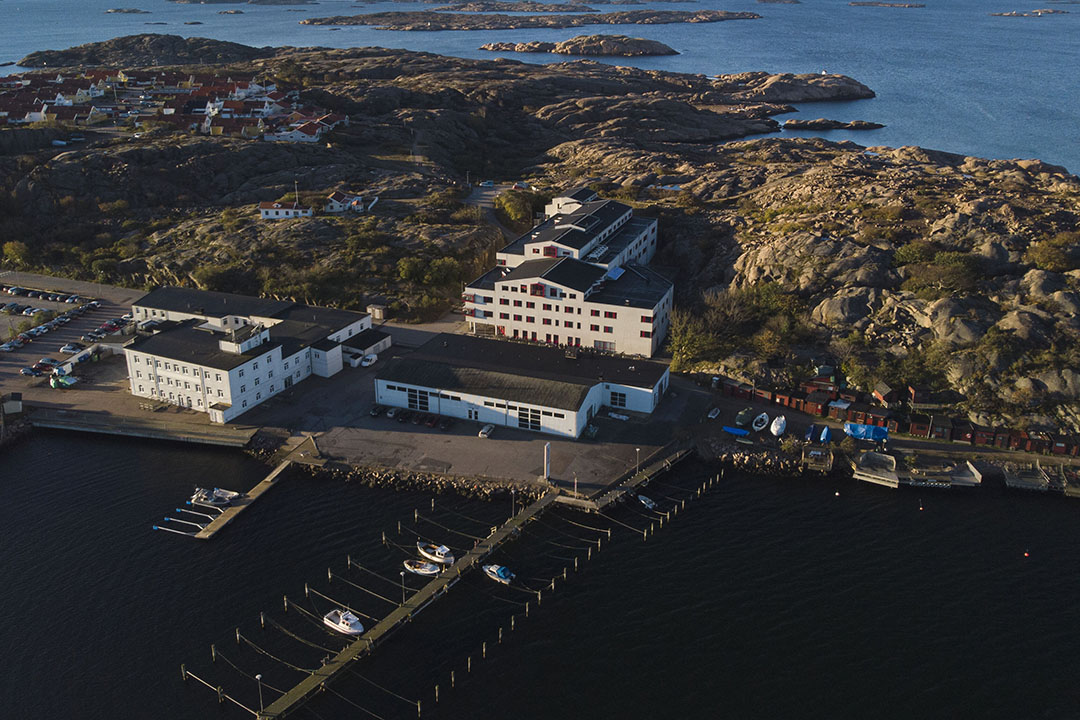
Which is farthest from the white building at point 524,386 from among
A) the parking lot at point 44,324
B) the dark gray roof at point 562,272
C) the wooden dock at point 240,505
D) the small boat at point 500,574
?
the parking lot at point 44,324

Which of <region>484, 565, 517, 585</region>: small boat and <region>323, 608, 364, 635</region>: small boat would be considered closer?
<region>323, 608, 364, 635</region>: small boat

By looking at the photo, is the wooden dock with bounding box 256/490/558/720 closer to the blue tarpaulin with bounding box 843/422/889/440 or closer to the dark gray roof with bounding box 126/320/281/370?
the blue tarpaulin with bounding box 843/422/889/440

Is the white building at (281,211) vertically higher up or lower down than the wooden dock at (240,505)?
higher up

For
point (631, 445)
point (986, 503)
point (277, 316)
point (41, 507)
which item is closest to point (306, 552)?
point (41, 507)

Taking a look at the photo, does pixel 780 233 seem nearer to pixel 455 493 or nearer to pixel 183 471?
pixel 455 493

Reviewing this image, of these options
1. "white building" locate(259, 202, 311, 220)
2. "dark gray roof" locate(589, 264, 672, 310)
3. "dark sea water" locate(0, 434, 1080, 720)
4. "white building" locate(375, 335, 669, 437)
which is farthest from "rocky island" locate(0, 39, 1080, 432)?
"dark sea water" locate(0, 434, 1080, 720)

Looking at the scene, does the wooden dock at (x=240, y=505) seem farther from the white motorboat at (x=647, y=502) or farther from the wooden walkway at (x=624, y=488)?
the white motorboat at (x=647, y=502)
